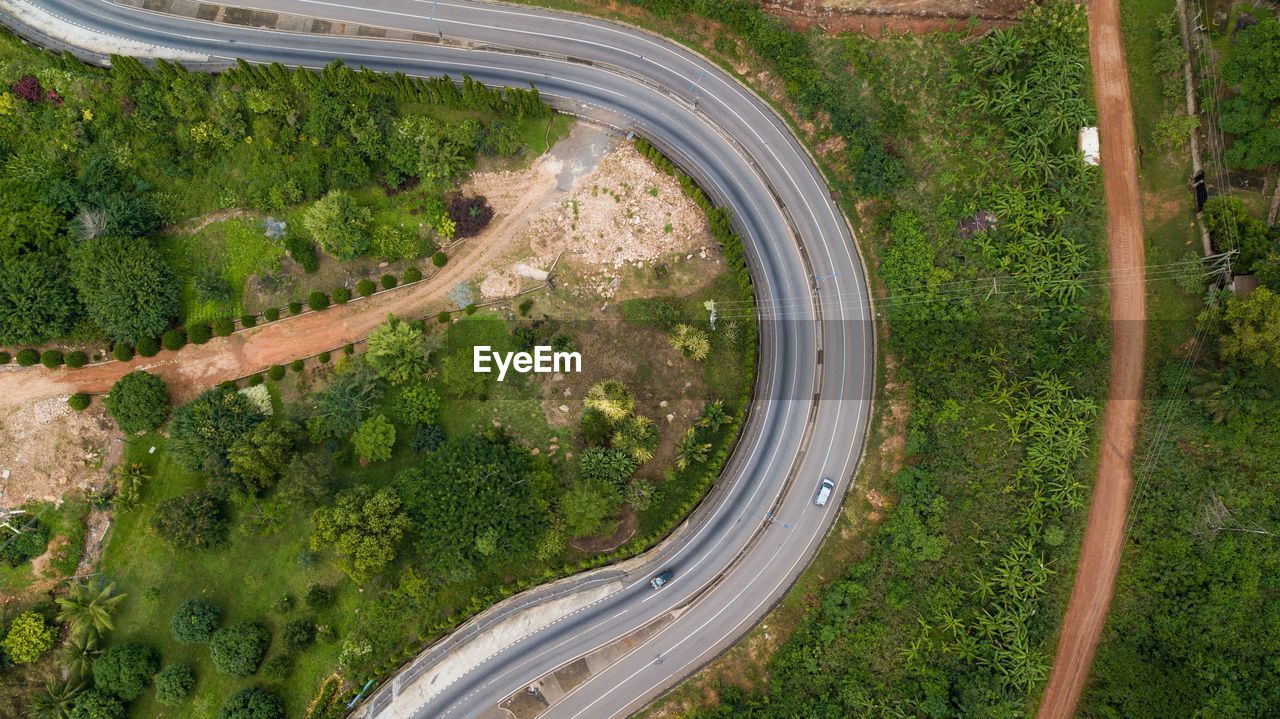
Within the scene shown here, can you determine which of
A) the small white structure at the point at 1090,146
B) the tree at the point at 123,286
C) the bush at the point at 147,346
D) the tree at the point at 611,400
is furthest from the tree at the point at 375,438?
the small white structure at the point at 1090,146

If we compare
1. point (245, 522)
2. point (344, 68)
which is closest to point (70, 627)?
point (245, 522)

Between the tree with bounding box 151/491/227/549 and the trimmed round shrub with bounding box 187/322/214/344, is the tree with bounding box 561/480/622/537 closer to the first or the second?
the tree with bounding box 151/491/227/549

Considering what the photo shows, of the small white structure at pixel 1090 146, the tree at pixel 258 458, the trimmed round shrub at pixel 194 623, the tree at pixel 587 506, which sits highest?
the small white structure at pixel 1090 146

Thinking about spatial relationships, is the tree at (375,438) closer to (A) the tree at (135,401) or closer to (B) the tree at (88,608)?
(A) the tree at (135,401)

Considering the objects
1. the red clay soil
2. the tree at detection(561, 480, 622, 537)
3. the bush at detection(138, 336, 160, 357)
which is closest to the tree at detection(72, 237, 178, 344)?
the bush at detection(138, 336, 160, 357)

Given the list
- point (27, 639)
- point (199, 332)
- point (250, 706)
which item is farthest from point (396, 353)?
point (27, 639)

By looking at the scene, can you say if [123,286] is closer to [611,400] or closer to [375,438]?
[375,438]
